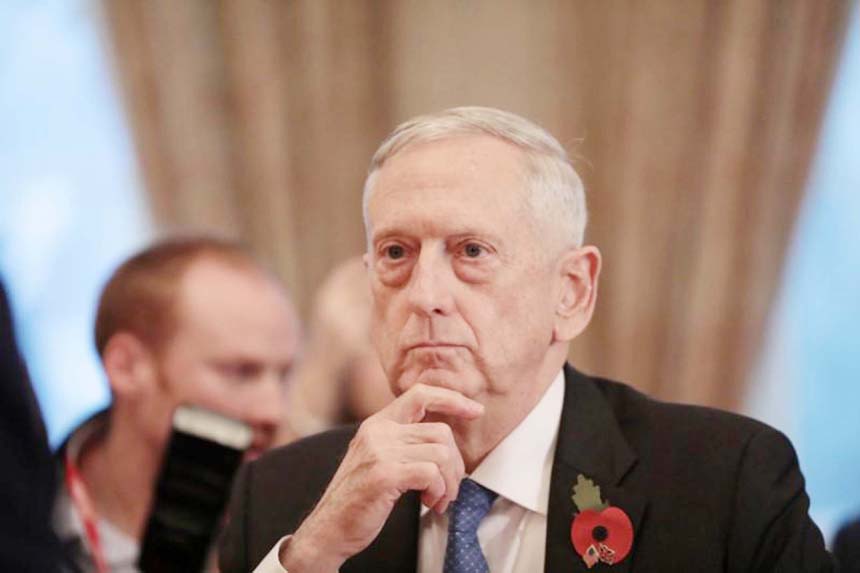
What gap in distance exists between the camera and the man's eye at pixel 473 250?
7.18 feet

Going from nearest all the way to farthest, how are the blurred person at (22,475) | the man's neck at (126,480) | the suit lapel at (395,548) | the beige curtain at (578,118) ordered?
the blurred person at (22,475) < the suit lapel at (395,548) < the man's neck at (126,480) < the beige curtain at (578,118)

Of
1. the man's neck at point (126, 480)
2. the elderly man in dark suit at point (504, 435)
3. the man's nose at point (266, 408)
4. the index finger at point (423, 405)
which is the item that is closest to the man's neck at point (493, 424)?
the elderly man in dark suit at point (504, 435)

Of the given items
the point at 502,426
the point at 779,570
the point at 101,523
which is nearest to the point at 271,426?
the point at 101,523

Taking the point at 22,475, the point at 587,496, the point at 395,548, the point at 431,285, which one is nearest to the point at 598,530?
the point at 587,496

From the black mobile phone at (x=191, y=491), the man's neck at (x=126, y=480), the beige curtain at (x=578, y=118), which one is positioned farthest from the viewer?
the beige curtain at (x=578, y=118)

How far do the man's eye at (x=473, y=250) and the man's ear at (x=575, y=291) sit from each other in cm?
20

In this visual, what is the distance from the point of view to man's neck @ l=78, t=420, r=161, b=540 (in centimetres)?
339

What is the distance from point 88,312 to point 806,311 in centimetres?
314

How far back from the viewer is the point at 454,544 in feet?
7.25

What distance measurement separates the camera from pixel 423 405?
2.09 metres

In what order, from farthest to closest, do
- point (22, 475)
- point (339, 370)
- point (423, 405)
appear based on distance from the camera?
point (339, 370), point (423, 405), point (22, 475)

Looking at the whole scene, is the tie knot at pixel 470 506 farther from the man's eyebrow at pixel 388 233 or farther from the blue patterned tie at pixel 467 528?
the man's eyebrow at pixel 388 233

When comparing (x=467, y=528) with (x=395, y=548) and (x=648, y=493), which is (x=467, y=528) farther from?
(x=648, y=493)

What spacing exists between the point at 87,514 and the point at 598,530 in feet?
5.27
